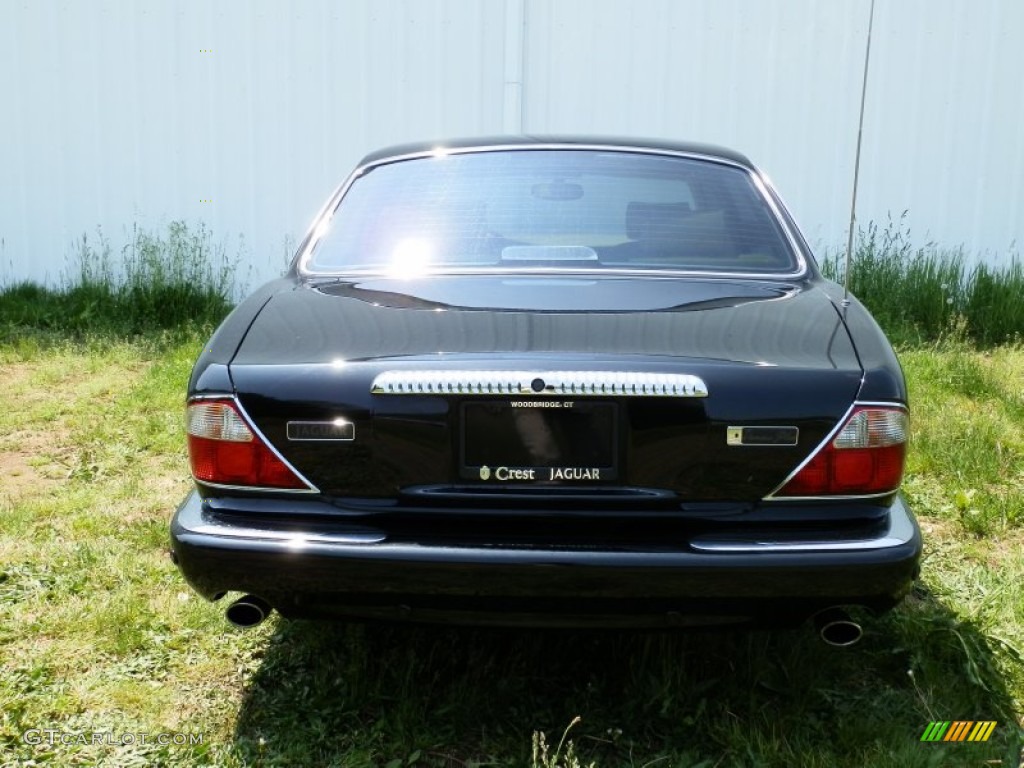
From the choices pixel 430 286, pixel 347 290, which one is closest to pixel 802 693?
pixel 430 286

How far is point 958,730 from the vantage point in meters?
2.37

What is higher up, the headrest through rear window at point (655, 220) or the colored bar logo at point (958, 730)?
the headrest through rear window at point (655, 220)

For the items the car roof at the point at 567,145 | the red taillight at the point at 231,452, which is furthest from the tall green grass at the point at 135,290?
the red taillight at the point at 231,452

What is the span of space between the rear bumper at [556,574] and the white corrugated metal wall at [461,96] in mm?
5574

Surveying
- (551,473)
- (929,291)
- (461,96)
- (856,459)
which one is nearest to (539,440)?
(551,473)

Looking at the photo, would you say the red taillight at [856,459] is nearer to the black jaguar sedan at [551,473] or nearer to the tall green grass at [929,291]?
the black jaguar sedan at [551,473]

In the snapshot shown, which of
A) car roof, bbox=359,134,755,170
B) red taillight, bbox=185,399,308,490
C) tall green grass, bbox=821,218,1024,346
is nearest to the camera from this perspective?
red taillight, bbox=185,399,308,490

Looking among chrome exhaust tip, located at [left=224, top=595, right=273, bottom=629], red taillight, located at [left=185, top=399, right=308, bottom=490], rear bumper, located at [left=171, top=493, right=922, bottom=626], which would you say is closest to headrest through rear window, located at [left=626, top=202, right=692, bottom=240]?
rear bumper, located at [left=171, top=493, right=922, bottom=626]

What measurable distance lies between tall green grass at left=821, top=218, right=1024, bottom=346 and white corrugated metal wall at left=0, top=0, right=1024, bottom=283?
0.28 m

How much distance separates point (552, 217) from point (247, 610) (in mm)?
1406

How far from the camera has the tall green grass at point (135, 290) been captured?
6.81 meters

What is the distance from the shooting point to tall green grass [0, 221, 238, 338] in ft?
22.4

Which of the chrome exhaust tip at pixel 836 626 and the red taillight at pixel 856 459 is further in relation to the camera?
the chrome exhaust tip at pixel 836 626

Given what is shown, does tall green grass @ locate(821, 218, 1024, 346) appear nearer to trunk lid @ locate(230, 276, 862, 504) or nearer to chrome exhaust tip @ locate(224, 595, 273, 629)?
trunk lid @ locate(230, 276, 862, 504)
